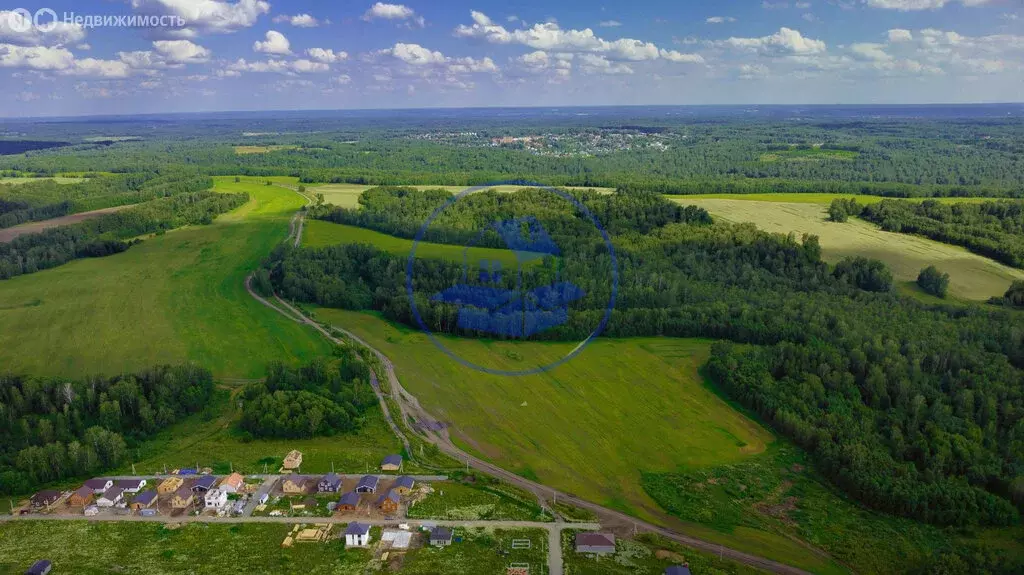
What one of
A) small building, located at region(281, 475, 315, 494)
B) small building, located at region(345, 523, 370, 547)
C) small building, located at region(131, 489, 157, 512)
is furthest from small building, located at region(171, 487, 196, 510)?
small building, located at region(345, 523, 370, 547)

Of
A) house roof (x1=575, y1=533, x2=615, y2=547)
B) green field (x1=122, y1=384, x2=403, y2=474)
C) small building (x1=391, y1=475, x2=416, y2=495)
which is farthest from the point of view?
green field (x1=122, y1=384, x2=403, y2=474)

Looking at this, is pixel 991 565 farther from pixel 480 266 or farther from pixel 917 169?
pixel 917 169

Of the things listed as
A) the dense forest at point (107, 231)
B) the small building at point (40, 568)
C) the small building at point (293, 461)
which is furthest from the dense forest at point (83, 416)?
the dense forest at point (107, 231)

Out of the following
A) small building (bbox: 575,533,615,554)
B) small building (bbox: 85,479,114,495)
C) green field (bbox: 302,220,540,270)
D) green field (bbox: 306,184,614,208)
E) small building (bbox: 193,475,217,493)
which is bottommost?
small building (bbox: 575,533,615,554)

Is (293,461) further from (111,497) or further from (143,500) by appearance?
(111,497)

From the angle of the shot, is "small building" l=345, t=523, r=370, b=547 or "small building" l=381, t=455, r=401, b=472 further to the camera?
"small building" l=381, t=455, r=401, b=472

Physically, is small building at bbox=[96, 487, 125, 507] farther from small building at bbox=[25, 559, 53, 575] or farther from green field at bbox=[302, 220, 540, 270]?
green field at bbox=[302, 220, 540, 270]
